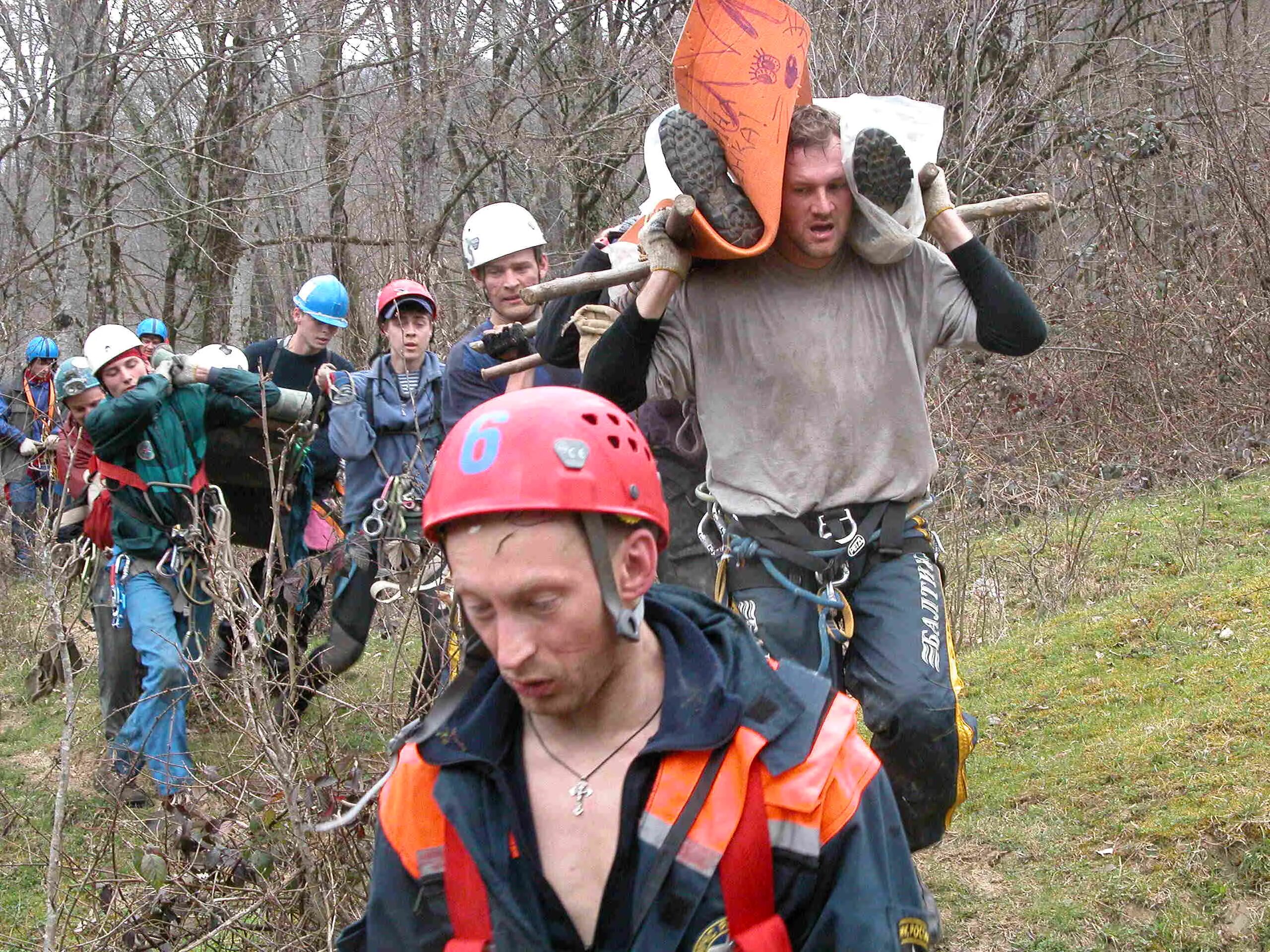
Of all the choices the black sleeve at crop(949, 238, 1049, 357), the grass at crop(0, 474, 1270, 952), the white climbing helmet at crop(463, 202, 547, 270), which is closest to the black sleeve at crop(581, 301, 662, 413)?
the black sleeve at crop(949, 238, 1049, 357)

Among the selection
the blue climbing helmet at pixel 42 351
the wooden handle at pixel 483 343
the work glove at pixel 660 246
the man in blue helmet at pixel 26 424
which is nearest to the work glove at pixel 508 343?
the wooden handle at pixel 483 343

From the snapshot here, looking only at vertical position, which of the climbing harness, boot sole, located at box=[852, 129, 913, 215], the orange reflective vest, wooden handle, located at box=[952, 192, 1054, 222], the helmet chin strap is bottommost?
the orange reflective vest

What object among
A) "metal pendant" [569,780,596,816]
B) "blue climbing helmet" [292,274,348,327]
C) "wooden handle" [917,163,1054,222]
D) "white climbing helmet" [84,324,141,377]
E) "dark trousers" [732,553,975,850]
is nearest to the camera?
"metal pendant" [569,780,596,816]

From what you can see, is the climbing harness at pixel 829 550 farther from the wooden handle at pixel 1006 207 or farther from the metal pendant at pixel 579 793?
the metal pendant at pixel 579 793

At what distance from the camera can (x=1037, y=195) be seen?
13.0ft

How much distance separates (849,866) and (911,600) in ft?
5.38

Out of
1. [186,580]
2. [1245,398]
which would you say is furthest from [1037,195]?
[1245,398]

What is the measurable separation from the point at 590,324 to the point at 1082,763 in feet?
8.80

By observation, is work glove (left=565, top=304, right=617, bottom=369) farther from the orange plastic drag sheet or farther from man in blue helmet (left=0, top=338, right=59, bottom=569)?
man in blue helmet (left=0, top=338, right=59, bottom=569)

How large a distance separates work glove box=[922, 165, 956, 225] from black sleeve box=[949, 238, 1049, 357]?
107 mm

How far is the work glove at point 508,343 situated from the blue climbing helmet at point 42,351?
877cm

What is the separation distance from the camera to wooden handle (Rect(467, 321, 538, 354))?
564cm

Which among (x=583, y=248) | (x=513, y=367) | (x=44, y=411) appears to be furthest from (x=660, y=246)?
(x=583, y=248)

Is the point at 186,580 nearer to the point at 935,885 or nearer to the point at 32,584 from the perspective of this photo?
the point at 935,885
